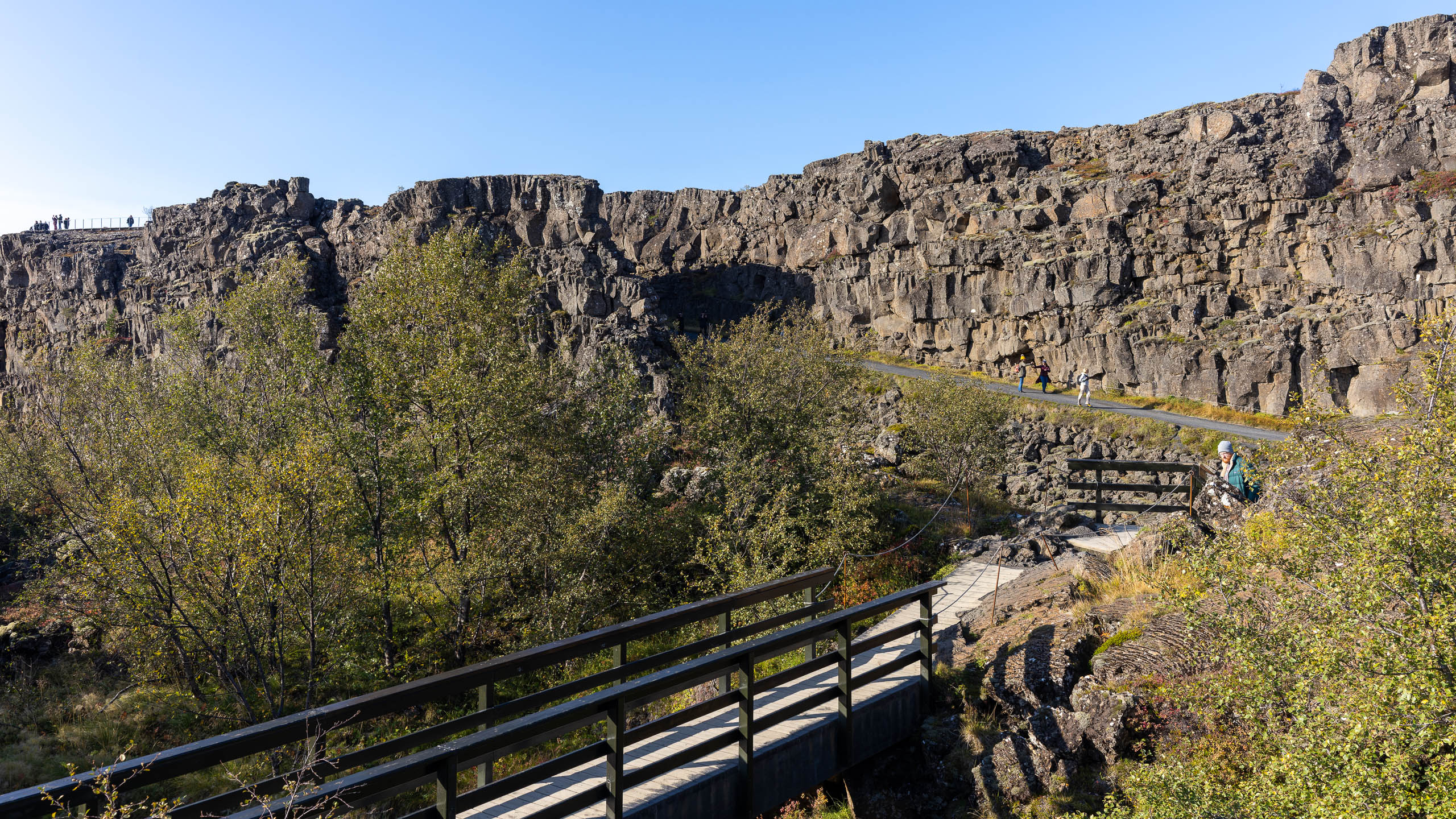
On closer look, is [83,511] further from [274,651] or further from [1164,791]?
[1164,791]

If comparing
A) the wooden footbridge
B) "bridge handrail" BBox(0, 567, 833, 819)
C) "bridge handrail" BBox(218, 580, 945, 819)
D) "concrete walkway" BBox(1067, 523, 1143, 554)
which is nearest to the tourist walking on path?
"concrete walkway" BBox(1067, 523, 1143, 554)

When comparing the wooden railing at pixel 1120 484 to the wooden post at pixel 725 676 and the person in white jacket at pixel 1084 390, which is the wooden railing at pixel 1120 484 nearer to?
the wooden post at pixel 725 676

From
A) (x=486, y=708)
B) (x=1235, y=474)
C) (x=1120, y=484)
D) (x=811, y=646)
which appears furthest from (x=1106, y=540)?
(x=486, y=708)

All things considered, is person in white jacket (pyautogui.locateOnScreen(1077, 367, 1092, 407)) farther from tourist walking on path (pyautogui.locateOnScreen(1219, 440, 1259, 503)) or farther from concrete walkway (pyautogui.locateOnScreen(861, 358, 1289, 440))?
tourist walking on path (pyautogui.locateOnScreen(1219, 440, 1259, 503))

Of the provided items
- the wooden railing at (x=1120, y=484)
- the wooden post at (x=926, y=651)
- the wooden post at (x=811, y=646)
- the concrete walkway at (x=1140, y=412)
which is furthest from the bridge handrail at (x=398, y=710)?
the concrete walkway at (x=1140, y=412)

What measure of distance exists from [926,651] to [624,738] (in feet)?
15.0

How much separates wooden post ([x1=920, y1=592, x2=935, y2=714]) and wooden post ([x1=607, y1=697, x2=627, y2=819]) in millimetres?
4440

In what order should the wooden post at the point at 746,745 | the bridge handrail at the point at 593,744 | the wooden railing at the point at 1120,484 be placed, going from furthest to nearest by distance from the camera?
the wooden railing at the point at 1120,484
the wooden post at the point at 746,745
the bridge handrail at the point at 593,744

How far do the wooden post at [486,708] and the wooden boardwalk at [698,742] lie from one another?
25cm

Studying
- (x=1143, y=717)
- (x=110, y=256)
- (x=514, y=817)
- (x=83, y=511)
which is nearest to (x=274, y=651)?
(x=83, y=511)

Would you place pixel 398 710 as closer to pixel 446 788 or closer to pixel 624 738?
pixel 446 788

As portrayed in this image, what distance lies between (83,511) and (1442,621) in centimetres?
3228

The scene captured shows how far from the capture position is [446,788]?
5.10 meters

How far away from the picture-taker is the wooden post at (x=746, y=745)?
7066 millimetres
